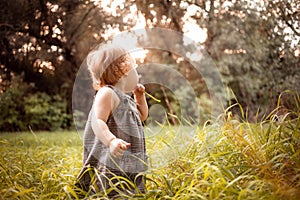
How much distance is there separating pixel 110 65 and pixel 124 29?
13.7 ft

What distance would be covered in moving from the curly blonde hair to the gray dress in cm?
8

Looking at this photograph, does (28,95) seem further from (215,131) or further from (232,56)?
(215,131)

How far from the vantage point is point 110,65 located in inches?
87.9

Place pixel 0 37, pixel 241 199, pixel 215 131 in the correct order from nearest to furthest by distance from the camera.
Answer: pixel 241 199, pixel 215 131, pixel 0 37

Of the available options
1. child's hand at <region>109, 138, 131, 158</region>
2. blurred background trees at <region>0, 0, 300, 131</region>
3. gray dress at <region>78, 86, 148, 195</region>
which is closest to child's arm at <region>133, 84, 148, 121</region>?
gray dress at <region>78, 86, 148, 195</region>

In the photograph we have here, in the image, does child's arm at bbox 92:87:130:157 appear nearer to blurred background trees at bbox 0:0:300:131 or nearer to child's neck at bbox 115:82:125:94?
child's neck at bbox 115:82:125:94

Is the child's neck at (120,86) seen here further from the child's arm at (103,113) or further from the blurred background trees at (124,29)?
the blurred background trees at (124,29)

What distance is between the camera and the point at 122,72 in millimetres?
2266

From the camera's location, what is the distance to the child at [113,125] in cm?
212

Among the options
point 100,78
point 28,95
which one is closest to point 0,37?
point 28,95

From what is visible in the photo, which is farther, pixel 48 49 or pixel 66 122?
pixel 66 122

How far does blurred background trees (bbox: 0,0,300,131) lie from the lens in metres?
5.79

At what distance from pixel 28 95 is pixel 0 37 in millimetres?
2445

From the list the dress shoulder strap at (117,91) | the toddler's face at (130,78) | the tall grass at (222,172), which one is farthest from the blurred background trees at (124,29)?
the dress shoulder strap at (117,91)
